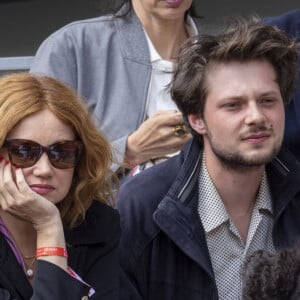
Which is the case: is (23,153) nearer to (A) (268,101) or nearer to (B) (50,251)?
(B) (50,251)

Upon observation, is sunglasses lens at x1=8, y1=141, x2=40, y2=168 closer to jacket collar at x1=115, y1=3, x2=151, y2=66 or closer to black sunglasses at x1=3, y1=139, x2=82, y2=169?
black sunglasses at x1=3, y1=139, x2=82, y2=169

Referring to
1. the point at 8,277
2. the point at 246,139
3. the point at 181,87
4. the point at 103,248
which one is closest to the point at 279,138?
the point at 246,139

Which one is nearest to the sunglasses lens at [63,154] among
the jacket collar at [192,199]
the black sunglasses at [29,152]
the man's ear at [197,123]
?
the black sunglasses at [29,152]

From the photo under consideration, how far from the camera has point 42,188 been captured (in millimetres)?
2588

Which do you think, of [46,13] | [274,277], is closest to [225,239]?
[274,277]

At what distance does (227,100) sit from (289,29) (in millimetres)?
660

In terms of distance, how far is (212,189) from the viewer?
300 cm

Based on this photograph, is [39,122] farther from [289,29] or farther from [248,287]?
[289,29]

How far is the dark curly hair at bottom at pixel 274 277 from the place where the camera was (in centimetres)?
182

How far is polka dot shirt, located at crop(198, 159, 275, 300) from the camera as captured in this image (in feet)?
9.66

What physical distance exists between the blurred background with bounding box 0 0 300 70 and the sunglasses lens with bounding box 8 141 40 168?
11.6ft

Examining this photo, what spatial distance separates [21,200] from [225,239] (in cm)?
79

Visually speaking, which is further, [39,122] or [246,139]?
[246,139]

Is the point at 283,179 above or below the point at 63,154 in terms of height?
below
